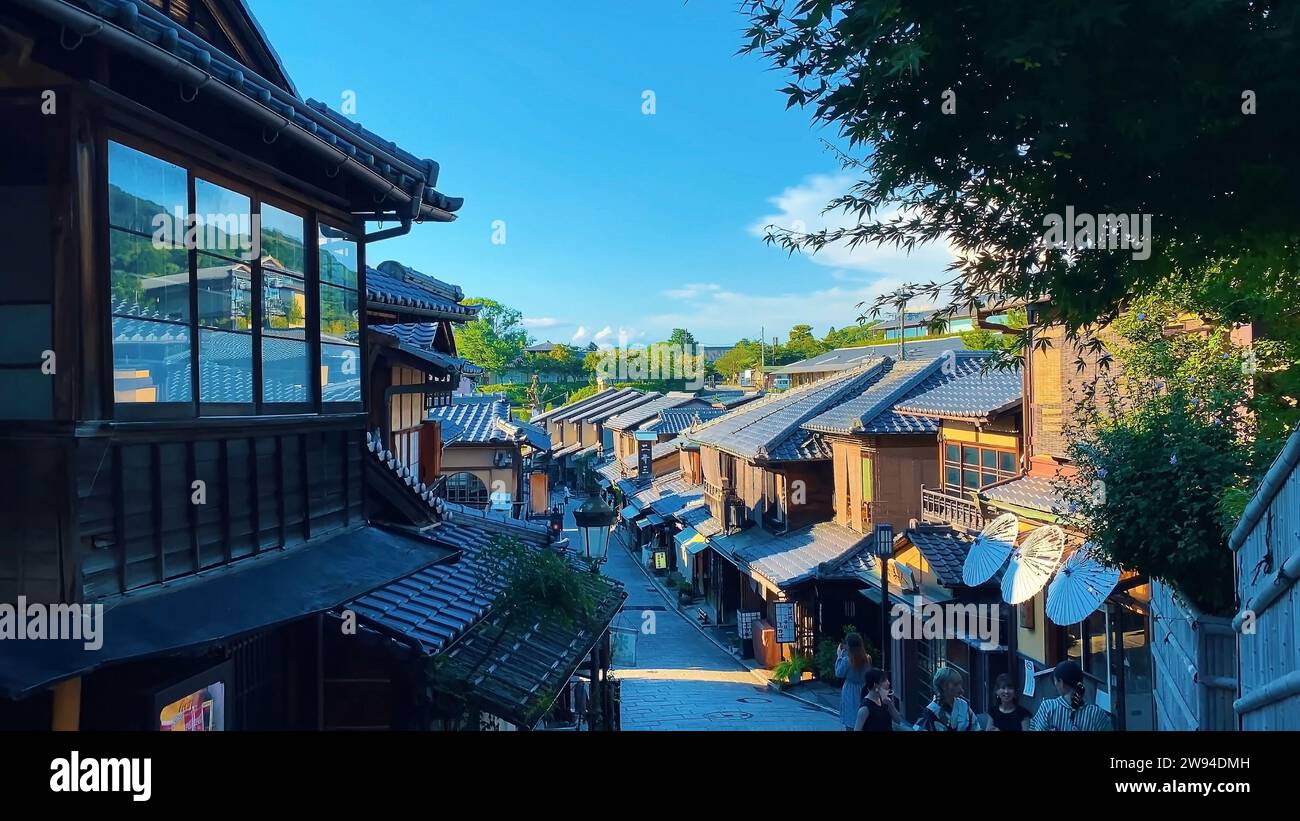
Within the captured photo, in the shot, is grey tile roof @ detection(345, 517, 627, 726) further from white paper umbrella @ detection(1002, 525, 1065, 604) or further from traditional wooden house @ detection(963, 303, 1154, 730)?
white paper umbrella @ detection(1002, 525, 1065, 604)

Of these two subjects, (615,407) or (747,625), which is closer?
(747,625)

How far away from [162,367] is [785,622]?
21212 millimetres

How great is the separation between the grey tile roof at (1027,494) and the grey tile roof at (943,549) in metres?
1.45

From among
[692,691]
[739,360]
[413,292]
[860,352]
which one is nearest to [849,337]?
[739,360]

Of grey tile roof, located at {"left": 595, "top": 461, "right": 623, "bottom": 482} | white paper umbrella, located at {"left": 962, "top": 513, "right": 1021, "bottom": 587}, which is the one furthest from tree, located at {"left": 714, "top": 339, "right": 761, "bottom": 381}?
white paper umbrella, located at {"left": 962, "top": 513, "right": 1021, "bottom": 587}

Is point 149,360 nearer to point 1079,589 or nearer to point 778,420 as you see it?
point 1079,589

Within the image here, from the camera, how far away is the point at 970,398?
2186cm

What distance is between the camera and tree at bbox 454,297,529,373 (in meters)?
75.9

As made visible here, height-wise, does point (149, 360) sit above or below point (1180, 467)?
above

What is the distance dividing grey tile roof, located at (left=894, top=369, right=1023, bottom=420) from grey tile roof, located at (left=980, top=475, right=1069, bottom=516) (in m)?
2.04

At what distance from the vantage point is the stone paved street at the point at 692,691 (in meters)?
19.1

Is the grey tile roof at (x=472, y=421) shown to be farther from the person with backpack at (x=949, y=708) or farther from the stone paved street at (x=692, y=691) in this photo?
the person with backpack at (x=949, y=708)
